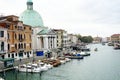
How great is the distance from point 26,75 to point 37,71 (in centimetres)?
358

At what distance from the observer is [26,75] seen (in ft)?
157

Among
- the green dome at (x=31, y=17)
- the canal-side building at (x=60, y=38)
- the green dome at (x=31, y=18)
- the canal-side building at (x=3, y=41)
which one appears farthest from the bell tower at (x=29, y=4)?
the canal-side building at (x=3, y=41)

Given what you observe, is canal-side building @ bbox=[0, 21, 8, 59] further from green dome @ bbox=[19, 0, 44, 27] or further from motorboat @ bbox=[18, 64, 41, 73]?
green dome @ bbox=[19, 0, 44, 27]

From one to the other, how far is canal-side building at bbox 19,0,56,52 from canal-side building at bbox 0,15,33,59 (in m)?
18.0

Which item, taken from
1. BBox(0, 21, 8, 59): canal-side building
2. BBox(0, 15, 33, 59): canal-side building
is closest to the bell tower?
BBox(0, 15, 33, 59): canal-side building

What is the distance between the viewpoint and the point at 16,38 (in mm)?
60531

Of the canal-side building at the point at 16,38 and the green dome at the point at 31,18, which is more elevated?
the green dome at the point at 31,18

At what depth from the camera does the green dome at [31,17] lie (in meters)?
86.0

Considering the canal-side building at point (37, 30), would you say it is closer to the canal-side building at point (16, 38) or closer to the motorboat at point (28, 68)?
the canal-side building at point (16, 38)

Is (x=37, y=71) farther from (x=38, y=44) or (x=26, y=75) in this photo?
(x=38, y=44)

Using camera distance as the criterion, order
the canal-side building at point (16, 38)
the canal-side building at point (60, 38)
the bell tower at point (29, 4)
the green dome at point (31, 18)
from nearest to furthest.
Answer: the canal-side building at point (16, 38), the green dome at point (31, 18), the bell tower at point (29, 4), the canal-side building at point (60, 38)

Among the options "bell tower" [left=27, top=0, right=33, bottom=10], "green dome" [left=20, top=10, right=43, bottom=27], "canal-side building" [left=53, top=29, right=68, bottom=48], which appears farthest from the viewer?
"canal-side building" [left=53, top=29, right=68, bottom=48]

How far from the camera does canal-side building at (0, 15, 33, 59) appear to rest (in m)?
57.2

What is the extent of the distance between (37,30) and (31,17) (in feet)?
15.9
